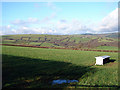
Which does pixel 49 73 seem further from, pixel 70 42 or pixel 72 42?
pixel 72 42

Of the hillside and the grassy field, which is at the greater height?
the hillside

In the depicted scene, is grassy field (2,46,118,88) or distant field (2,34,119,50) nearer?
grassy field (2,46,118,88)

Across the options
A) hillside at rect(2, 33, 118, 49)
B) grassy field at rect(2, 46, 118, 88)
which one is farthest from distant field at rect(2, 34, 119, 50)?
grassy field at rect(2, 46, 118, 88)

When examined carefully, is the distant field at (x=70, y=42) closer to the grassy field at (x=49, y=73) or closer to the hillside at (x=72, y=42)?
the hillside at (x=72, y=42)

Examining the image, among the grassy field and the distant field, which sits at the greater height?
the distant field

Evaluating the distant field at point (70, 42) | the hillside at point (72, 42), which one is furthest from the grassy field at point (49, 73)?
the hillside at point (72, 42)

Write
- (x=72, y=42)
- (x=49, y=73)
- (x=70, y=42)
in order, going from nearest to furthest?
(x=49, y=73), (x=70, y=42), (x=72, y=42)

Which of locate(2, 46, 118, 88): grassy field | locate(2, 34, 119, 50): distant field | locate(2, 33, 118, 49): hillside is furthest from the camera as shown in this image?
locate(2, 34, 119, 50): distant field

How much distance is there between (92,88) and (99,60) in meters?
10.7

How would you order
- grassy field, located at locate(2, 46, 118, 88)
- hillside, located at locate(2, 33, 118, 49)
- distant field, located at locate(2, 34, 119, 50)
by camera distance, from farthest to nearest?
distant field, located at locate(2, 34, 119, 50), hillside, located at locate(2, 33, 118, 49), grassy field, located at locate(2, 46, 118, 88)

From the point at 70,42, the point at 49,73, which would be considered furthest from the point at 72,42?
the point at 49,73

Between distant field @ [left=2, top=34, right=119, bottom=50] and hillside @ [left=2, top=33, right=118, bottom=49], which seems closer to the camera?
hillside @ [left=2, top=33, right=118, bottom=49]

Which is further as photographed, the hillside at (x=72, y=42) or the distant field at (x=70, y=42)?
the distant field at (x=70, y=42)

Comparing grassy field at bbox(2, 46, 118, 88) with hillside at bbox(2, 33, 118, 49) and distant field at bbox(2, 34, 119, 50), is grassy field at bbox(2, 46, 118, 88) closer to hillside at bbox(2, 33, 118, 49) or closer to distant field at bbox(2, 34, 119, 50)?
distant field at bbox(2, 34, 119, 50)
